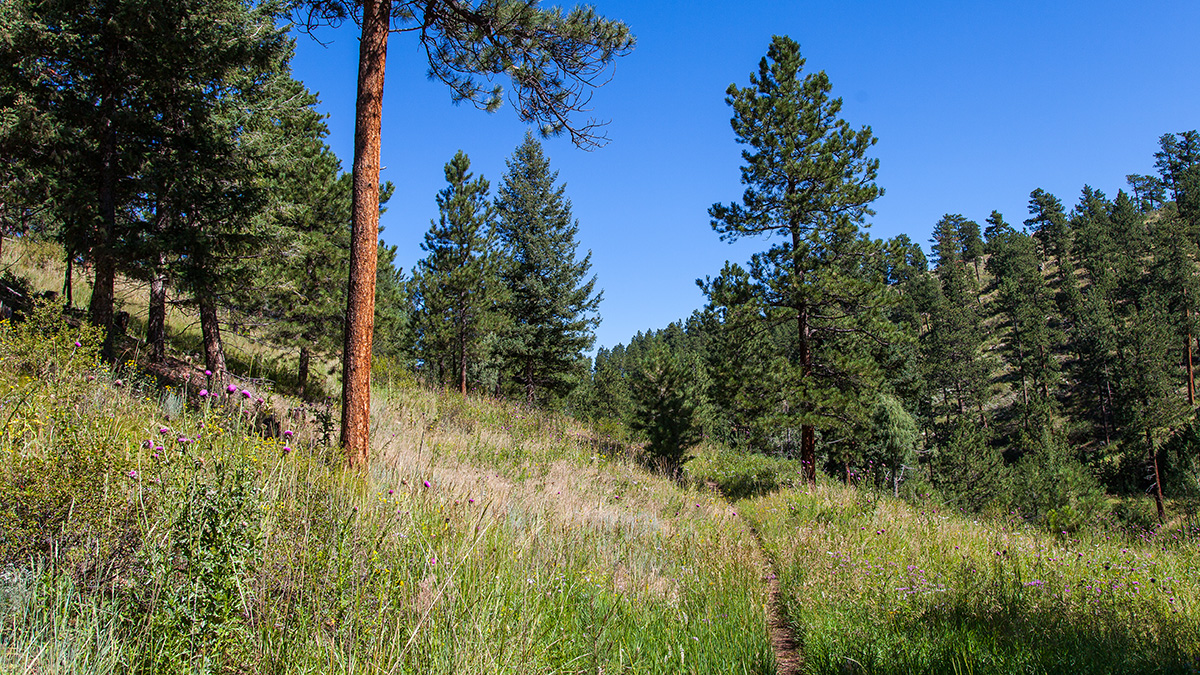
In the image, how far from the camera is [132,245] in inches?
316

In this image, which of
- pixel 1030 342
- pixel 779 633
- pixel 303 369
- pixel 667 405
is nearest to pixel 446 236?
pixel 303 369

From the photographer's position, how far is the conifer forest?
255 centimetres

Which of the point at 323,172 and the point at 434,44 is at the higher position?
the point at 323,172

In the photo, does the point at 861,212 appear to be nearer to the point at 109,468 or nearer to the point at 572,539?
the point at 572,539

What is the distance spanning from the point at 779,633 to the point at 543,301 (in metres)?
21.7

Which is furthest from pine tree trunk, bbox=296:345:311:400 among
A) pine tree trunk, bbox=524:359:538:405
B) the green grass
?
the green grass

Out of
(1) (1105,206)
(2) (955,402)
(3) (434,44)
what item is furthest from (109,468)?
(1) (1105,206)

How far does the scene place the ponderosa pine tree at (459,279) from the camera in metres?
22.8

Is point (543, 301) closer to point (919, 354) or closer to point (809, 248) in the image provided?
point (809, 248)

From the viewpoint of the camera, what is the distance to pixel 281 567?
2.75m

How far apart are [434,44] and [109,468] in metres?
5.94

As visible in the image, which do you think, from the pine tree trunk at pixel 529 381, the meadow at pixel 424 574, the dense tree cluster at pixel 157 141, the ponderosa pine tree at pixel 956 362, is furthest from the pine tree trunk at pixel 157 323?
the ponderosa pine tree at pixel 956 362

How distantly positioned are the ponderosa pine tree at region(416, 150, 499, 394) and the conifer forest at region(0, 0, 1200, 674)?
16cm

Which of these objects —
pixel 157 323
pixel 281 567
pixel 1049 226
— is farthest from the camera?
pixel 1049 226
